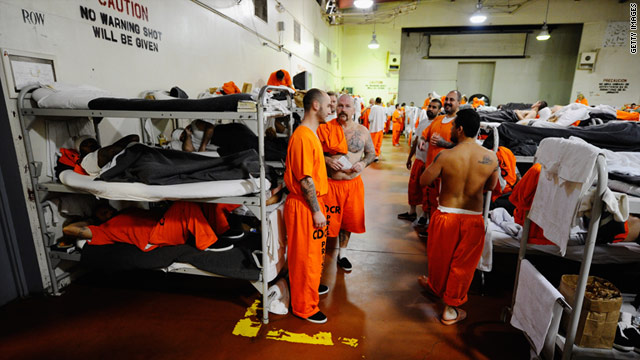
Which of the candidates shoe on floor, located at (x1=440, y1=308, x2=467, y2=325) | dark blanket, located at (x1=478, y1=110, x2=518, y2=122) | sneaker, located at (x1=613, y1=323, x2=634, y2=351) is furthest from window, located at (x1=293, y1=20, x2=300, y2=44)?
sneaker, located at (x1=613, y1=323, x2=634, y2=351)

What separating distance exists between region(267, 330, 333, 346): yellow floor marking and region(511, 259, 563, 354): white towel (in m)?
1.53

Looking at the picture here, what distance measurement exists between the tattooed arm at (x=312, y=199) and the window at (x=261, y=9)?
6634mm

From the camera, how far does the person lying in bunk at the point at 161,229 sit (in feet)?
9.75

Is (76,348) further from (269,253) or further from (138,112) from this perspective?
(138,112)

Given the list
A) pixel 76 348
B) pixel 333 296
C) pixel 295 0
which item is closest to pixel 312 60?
pixel 295 0

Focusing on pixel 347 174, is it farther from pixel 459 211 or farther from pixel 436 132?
pixel 436 132

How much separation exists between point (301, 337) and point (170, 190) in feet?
5.45

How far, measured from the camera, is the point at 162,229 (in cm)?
300

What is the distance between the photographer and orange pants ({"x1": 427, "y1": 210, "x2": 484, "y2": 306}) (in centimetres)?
275

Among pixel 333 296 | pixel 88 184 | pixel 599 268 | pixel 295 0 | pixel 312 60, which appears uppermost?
pixel 295 0

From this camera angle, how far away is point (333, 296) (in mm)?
3307

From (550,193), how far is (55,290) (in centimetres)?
455

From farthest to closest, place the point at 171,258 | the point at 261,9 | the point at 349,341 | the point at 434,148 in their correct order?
the point at 261,9 → the point at 434,148 → the point at 171,258 → the point at 349,341

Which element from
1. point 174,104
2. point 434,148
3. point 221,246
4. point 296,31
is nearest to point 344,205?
point 221,246
